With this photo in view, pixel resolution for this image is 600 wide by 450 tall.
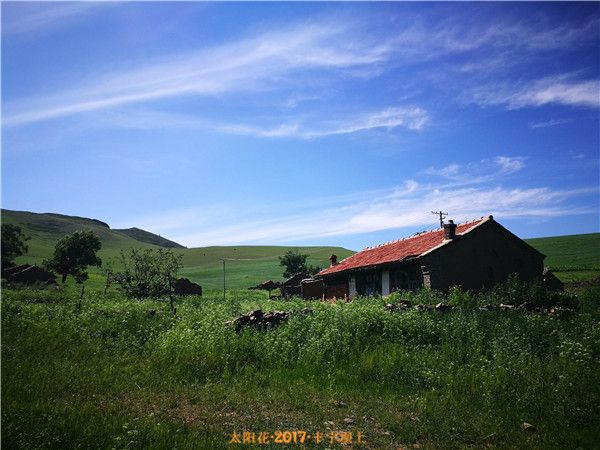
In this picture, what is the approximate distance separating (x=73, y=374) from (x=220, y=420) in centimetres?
366

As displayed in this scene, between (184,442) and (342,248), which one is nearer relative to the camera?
(184,442)

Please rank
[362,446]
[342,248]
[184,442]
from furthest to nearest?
[342,248] < [362,446] < [184,442]

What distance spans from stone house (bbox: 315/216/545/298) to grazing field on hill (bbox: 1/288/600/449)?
11.4 meters

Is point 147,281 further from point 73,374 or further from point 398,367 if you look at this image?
point 398,367

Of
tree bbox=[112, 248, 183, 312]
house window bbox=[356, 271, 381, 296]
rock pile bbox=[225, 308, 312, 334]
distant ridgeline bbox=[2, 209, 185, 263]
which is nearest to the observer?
rock pile bbox=[225, 308, 312, 334]

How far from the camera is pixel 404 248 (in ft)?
91.9

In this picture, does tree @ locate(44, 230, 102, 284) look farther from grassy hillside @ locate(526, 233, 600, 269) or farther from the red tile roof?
grassy hillside @ locate(526, 233, 600, 269)

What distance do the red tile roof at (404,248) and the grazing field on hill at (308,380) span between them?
1290 centimetres

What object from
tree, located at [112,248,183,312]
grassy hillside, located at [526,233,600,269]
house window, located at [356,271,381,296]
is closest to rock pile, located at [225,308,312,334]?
house window, located at [356,271,381,296]

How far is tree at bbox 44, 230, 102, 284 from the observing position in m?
68.1

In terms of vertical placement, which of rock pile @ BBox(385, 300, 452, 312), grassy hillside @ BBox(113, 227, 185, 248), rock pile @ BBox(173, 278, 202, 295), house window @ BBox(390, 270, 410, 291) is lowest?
rock pile @ BBox(173, 278, 202, 295)

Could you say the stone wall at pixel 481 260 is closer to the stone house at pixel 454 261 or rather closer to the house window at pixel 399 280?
the stone house at pixel 454 261

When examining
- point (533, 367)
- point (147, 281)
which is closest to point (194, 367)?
point (533, 367)

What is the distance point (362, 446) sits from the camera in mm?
5379
